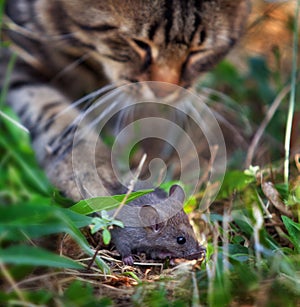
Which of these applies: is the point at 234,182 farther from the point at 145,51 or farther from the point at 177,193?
the point at 145,51

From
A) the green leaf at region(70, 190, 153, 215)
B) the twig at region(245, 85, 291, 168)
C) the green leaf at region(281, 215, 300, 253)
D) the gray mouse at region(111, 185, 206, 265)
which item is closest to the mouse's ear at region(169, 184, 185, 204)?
the gray mouse at region(111, 185, 206, 265)

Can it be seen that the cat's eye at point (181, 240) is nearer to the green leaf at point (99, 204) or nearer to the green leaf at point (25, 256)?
the green leaf at point (99, 204)

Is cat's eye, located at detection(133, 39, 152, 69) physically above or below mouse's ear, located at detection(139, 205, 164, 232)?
above

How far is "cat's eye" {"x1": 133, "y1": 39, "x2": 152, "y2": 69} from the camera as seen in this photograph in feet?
6.72

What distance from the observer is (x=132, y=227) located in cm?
161

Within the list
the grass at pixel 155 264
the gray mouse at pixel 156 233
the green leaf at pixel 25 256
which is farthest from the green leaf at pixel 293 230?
the green leaf at pixel 25 256

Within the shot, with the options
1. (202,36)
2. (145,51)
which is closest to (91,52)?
(145,51)

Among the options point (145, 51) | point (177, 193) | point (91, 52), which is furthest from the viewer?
point (91, 52)

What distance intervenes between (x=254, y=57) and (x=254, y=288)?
6.84ft

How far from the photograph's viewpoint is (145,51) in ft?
6.77

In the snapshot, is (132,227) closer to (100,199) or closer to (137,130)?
(100,199)

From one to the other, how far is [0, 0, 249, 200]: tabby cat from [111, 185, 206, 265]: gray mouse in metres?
0.21

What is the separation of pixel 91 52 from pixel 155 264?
0.98m

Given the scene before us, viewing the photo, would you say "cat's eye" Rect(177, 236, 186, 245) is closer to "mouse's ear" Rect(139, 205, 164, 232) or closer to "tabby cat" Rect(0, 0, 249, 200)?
"mouse's ear" Rect(139, 205, 164, 232)
